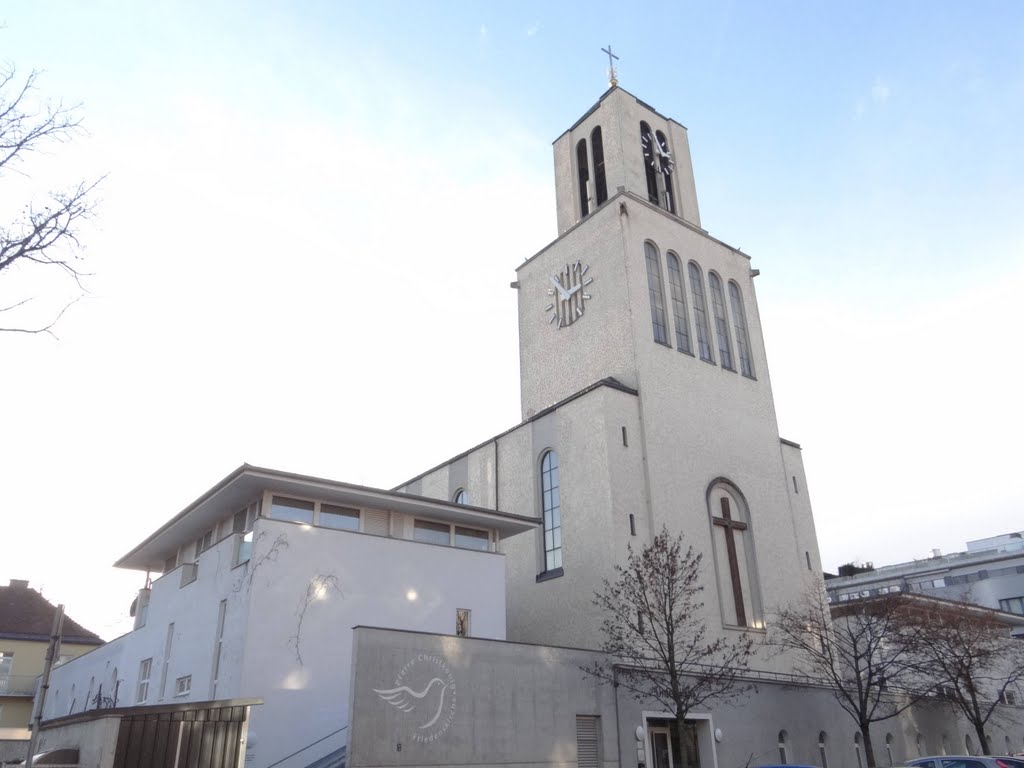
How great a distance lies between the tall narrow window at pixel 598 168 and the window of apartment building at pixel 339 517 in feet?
66.9

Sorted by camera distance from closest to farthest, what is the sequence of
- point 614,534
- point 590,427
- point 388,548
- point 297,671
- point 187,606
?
1. point 297,671
2. point 388,548
3. point 187,606
4. point 614,534
5. point 590,427

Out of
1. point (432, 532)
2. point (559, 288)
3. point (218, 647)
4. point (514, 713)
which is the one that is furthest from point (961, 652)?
point (218, 647)

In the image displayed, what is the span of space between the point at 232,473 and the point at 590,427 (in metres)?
12.8

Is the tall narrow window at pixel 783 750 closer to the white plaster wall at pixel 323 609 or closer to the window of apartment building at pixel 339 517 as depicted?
A: the white plaster wall at pixel 323 609

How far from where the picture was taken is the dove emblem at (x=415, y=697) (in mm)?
17438

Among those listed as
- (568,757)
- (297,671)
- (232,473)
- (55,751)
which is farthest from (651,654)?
(55,751)

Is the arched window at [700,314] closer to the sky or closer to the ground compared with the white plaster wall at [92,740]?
closer to the sky

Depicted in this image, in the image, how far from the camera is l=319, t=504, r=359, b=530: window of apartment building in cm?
2208

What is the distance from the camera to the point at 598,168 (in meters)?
38.1

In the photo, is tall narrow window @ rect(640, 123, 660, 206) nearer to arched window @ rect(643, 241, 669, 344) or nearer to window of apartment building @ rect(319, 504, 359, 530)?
arched window @ rect(643, 241, 669, 344)

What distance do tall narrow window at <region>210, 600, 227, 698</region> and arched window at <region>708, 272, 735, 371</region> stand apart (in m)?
21.9

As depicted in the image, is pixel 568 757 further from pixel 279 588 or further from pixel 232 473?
pixel 232 473

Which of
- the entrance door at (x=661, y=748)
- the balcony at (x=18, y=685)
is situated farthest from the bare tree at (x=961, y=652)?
the balcony at (x=18, y=685)

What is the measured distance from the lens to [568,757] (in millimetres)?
20328
